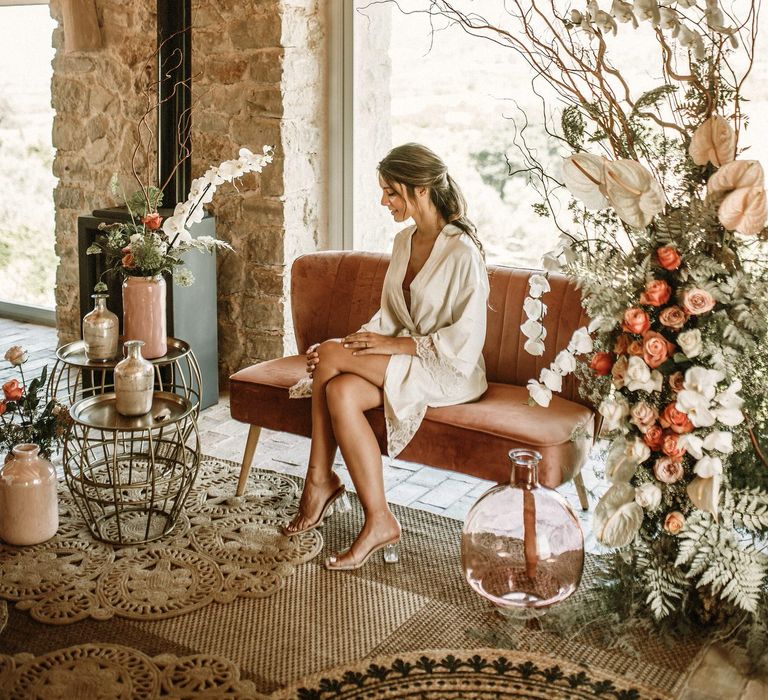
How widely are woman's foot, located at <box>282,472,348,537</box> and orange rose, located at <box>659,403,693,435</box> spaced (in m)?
1.27

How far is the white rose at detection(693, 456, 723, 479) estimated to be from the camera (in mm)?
2443

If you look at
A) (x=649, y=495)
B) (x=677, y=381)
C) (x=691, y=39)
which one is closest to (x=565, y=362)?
(x=677, y=381)

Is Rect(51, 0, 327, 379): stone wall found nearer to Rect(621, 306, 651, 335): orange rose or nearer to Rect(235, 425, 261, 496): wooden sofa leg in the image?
Rect(235, 425, 261, 496): wooden sofa leg

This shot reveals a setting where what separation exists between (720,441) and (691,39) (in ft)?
3.21

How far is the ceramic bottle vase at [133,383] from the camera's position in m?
3.12

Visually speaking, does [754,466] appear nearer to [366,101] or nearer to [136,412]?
[136,412]

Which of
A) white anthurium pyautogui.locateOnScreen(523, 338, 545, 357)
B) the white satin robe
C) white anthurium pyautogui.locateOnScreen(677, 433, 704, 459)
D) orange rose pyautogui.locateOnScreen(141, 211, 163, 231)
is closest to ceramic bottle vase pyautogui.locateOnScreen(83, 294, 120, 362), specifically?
orange rose pyautogui.locateOnScreen(141, 211, 163, 231)

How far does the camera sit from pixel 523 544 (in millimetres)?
2662

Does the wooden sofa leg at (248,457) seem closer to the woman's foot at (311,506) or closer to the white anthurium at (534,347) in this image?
the woman's foot at (311,506)

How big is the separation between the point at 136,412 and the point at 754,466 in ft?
6.21

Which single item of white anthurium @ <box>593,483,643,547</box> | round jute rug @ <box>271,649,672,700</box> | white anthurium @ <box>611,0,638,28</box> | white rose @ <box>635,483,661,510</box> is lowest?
round jute rug @ <box>271,649,672,700</box>

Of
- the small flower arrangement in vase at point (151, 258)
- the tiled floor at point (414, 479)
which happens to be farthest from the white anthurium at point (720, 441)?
the small flower arrangement in vase at point (151, 258)

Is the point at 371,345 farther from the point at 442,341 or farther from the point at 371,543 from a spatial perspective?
the point at 371,543

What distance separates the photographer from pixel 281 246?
4.71m
